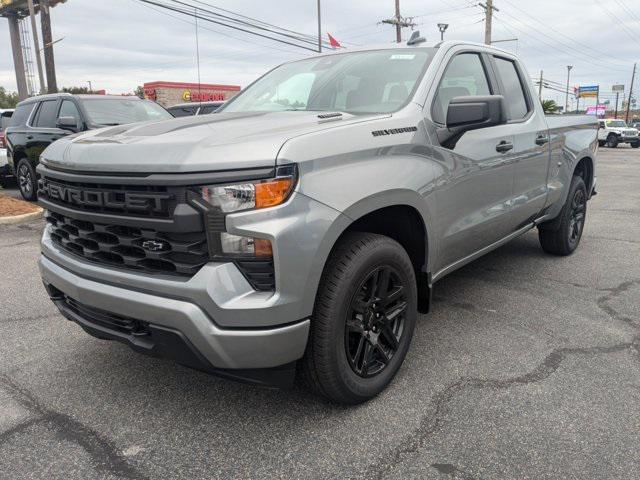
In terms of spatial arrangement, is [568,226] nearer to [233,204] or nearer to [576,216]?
[576,216]

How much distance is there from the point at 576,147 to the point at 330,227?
3885 mm

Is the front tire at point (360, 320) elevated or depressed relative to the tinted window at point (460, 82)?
depressed

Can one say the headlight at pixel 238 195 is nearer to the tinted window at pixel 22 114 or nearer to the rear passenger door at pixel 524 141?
the rear passenger door at pixel 524 141

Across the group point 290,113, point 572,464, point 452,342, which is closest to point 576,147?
point 452,342

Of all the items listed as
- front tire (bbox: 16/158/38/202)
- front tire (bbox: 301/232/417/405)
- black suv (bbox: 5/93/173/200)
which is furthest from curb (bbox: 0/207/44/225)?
front tire (bbox: 301/232/417/405)

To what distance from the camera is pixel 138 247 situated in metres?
2.31

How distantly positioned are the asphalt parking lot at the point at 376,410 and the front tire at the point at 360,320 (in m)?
0.17

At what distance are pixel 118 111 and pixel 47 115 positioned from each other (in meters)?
1.53

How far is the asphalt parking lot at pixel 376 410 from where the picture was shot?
2.29 meters

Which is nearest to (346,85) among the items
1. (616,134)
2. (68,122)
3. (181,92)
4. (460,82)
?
(460,82)

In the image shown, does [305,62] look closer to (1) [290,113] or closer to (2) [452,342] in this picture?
(1) [290,113]

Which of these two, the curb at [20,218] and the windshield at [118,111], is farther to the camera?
the windshield at [118,111]

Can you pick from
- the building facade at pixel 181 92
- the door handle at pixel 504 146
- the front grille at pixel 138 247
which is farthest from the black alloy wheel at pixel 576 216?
the building facade at pixel 181 92

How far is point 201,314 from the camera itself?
213 centimetres
